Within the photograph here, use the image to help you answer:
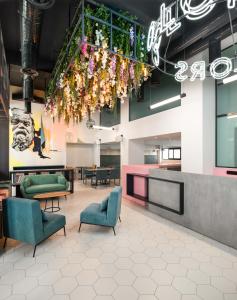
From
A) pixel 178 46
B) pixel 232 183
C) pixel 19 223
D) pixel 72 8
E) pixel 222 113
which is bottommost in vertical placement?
pixel 19 223

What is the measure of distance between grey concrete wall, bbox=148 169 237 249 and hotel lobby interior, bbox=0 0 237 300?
21 mm

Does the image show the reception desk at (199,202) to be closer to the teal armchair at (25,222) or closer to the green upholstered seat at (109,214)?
the green upholstered seat at (109,214)

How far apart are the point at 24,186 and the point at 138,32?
584 cm

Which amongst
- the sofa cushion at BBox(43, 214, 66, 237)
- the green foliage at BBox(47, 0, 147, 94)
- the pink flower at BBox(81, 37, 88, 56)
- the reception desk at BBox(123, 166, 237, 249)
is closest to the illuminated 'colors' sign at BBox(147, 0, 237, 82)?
the green foliage at BBox(47, 0, 147, 94)

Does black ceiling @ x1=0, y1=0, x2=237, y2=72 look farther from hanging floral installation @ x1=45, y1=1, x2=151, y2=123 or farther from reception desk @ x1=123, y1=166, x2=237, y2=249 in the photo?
reception desk @ x1=123, y1=166, x2=237, y2=249

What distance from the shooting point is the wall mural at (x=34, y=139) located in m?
9.74

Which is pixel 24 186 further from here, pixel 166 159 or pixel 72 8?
pixel 166 159

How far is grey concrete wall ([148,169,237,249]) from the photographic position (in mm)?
3479

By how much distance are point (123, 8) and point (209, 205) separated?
441cm

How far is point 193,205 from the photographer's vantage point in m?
4.20

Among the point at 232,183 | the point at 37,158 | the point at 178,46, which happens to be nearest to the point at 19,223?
the point at 232,183

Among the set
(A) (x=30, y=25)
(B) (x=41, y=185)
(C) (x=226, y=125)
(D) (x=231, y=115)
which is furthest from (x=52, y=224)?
(C) (x=226, y=125)

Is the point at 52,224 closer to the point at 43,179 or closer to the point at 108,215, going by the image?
the point at 108,215

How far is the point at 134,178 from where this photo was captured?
6.55 m
